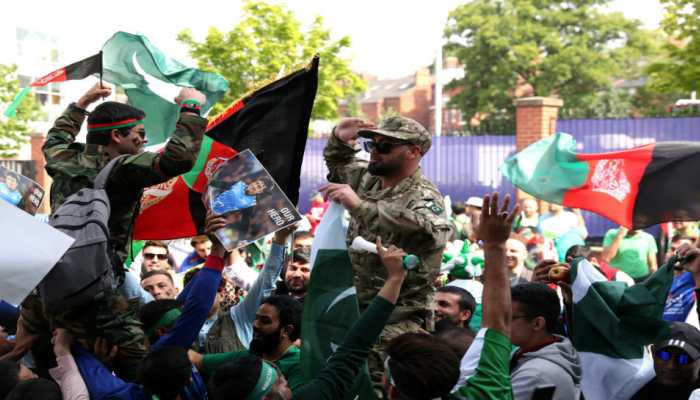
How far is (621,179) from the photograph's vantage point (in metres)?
6.61

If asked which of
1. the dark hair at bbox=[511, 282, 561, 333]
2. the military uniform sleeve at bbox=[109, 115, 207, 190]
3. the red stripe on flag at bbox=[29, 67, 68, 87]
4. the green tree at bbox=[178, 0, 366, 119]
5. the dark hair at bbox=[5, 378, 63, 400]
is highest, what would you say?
the green tree at bbox=[178, 0, 366, 119]

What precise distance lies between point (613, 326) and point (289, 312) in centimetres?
158

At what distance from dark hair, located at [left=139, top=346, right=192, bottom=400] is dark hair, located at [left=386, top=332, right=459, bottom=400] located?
35.4 inches

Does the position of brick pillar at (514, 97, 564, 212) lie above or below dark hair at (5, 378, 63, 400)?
above

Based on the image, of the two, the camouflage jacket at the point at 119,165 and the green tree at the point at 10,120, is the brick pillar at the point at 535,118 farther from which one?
the green tree at the point at 10,120

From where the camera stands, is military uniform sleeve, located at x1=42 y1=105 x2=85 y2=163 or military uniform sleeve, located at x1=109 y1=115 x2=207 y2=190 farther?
military uniform sleeve, located at x1=42 y1=105 x2=85 y2=163

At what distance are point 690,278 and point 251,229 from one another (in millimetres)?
3066

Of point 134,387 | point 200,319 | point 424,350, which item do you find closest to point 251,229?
point 200,319

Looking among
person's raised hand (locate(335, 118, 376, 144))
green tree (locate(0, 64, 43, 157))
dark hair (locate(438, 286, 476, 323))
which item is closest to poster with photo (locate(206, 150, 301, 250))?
person's raised hand (locate(335, 118, 376, 144))

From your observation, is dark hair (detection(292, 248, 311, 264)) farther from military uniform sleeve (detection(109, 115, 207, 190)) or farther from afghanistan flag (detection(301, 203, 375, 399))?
military uniform sleeve (detection(109, 115, 207, 190))

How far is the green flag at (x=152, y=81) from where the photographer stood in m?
6.38

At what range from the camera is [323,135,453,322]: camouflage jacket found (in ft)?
13.9

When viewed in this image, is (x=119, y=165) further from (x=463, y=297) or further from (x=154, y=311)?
(x=463, y=297)

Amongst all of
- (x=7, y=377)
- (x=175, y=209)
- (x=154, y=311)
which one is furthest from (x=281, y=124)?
(x=7, y=377)
